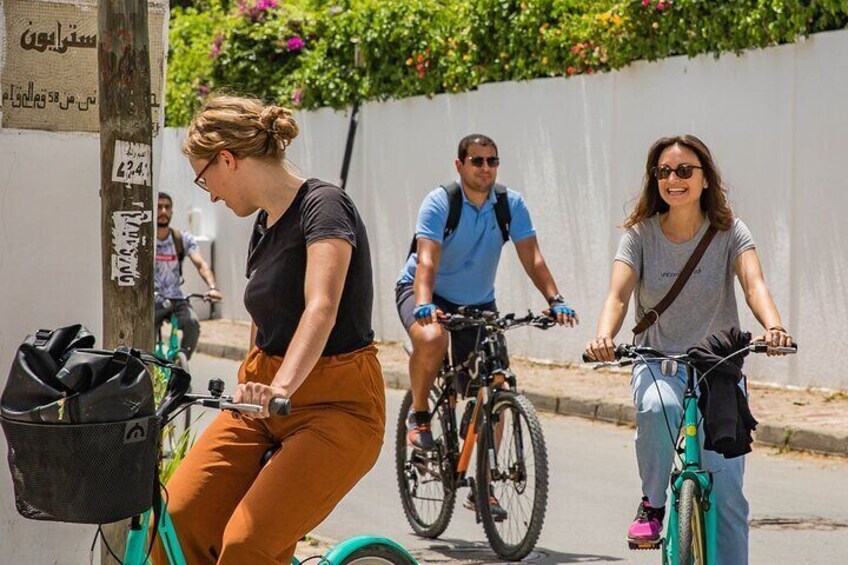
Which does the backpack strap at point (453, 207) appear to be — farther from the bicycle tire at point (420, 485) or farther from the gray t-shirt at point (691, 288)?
the gray t-shirt at point (691, 288)

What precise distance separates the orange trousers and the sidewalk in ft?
22.5

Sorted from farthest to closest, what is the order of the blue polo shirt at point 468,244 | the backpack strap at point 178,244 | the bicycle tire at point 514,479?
the backpack strap at point 178,244
the blue polo shirt at point 468,244
the bicycle tire at point 514,479

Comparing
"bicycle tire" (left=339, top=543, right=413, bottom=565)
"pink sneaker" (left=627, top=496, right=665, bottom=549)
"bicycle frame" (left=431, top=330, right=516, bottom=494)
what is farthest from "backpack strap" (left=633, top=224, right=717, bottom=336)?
"bicycle frame" (left=431, top=330, right=516, bottom=494)

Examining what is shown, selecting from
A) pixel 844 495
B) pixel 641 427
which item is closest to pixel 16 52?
pixel 641 427

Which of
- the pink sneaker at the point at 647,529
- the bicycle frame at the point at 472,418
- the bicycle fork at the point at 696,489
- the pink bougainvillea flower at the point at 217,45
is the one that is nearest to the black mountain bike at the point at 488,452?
the bicycle frame at the point at 472,418

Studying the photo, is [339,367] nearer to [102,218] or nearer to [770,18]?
[102,218]

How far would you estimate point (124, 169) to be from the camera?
571 cm

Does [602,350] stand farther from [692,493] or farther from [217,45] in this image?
[217,45]

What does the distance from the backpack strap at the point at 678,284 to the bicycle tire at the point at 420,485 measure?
2316mm

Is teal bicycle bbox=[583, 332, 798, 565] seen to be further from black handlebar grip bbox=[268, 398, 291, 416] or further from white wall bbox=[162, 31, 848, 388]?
A: white wall bbox=[162, 31, 848, 388]

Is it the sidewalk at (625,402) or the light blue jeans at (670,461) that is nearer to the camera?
the light blue jeans at (670,461)

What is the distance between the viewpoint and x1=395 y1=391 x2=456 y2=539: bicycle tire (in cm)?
834

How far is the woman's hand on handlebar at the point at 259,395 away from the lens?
4.23 metres

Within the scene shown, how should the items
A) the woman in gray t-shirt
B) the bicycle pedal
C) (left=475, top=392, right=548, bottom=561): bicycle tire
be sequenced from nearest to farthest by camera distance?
the woman in gray t-shirt < the bicycle pedal < (left=475, top=392, right=548, bottom=561): bicycle tire
